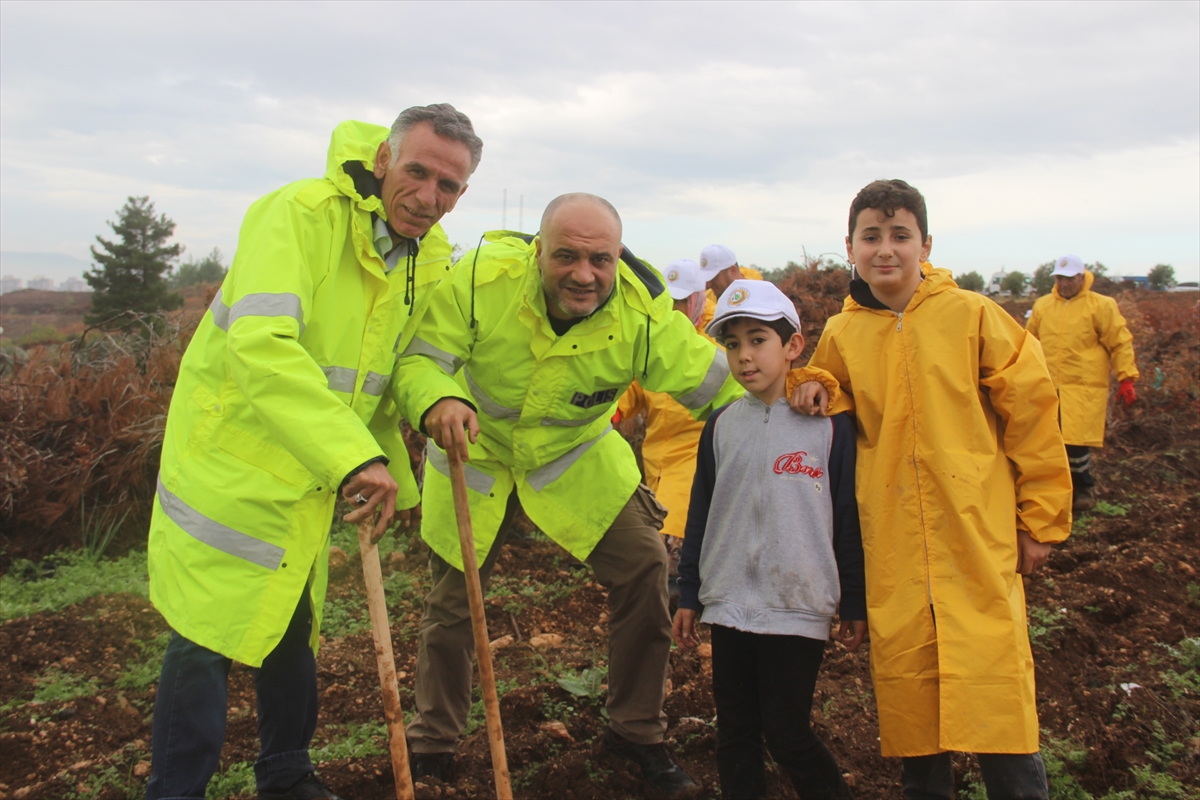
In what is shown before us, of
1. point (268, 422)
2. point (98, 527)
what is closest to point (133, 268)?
point (98, 527)

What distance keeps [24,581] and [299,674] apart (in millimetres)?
Result: 4007

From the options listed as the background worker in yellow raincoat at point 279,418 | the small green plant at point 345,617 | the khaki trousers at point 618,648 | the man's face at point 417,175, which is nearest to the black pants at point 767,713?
the khaki trousers at point 618,648

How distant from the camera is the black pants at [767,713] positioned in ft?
8.59

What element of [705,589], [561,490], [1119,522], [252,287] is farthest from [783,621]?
[1119,522]

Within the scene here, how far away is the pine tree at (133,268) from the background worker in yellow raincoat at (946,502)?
2453cm

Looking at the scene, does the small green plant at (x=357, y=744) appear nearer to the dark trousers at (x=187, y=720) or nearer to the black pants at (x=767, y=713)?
the dark trousers at (x=187, y=720)

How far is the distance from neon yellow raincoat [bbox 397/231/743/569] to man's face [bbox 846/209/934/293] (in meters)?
0.79

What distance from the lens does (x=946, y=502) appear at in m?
2.52

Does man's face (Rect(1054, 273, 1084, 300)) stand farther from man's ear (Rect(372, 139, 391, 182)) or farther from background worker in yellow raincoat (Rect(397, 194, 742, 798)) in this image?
man's ear (Rect(372, 139, 391, 182))

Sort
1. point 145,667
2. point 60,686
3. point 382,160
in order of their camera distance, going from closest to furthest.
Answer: point 382,160, point 60,686, point 145,667

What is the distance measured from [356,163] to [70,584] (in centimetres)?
432

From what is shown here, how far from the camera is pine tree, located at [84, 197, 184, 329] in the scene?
2419 centimetres

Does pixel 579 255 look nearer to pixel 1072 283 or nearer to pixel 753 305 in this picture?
pixel 753 305

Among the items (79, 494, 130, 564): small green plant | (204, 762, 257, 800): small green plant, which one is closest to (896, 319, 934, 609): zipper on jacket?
(204, 762, 257, 800): small green plant
